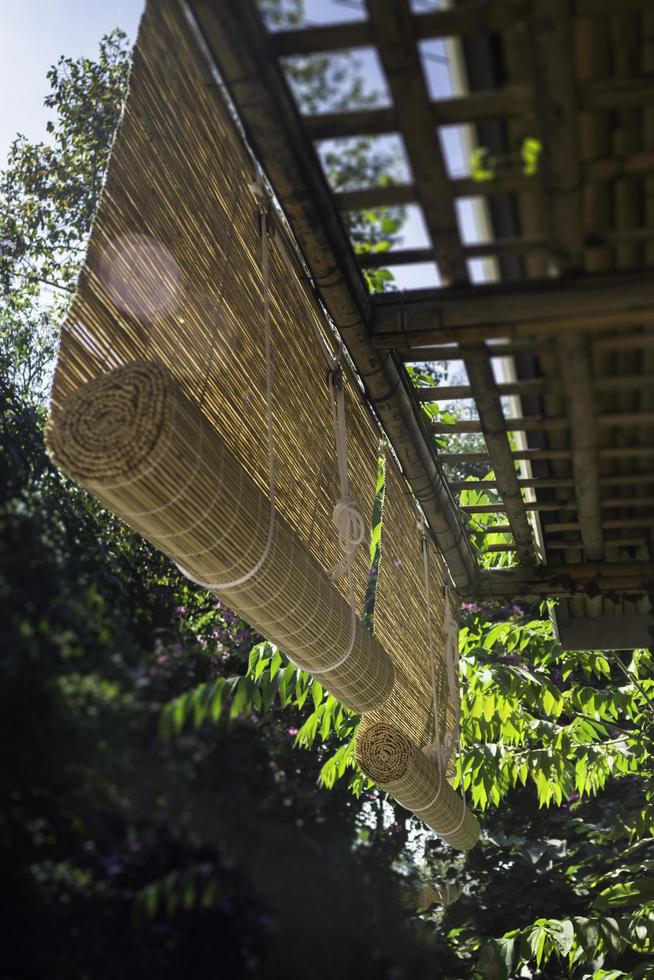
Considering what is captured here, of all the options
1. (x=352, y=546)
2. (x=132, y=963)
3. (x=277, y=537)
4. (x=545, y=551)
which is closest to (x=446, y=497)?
(x=545, y=551)

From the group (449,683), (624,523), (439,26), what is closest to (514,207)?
(439,26)

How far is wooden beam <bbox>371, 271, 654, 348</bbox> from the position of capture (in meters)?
1.50

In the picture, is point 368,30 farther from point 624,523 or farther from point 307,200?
point 624,523

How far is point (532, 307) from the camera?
5.09 ft

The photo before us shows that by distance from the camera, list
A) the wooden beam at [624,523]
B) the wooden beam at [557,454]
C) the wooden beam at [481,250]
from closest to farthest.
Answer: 1. the wooden beam at [481,250]
2. the wooden beam at [557,454]
3. the wooden beam at [624,523]

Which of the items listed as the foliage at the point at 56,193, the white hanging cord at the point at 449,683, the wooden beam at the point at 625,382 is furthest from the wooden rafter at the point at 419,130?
the foliage at the point at 56,193

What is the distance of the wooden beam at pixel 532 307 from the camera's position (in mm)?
1501

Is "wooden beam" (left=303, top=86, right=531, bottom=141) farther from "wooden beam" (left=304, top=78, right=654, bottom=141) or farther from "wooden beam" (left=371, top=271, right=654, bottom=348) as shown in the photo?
"wooden beam" (left=371, top=271, right=654, bottom=348)

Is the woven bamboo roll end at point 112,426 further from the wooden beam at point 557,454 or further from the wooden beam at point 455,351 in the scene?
the wooden beam at point 557,454

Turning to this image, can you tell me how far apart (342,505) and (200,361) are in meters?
0.60

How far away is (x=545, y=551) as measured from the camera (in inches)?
116

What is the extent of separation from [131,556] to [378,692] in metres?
0.66

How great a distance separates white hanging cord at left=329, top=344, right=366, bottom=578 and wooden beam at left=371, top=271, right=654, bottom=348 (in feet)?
1.60

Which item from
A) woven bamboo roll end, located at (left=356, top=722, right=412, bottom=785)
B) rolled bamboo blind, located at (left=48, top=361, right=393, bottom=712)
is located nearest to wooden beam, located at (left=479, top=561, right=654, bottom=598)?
woven bamboo roll end, located at (left=356, top=722, right=412, bottom=785)
